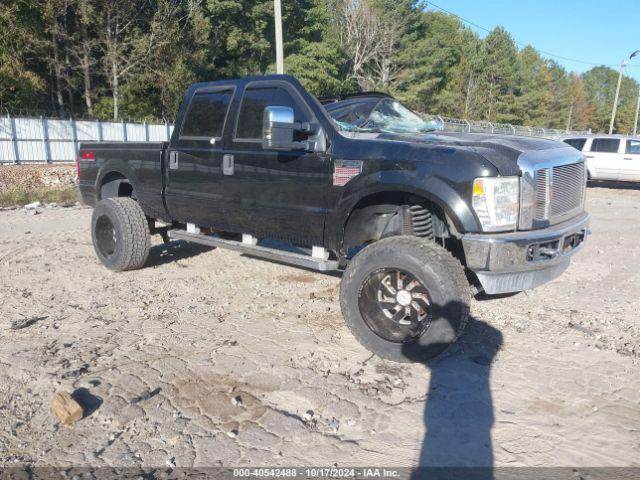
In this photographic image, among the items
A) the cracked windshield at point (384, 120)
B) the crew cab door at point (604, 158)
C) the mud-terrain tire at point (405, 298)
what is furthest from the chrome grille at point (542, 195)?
the crew cab door at point (604, 158)

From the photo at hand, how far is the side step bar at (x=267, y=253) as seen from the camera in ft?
14.4

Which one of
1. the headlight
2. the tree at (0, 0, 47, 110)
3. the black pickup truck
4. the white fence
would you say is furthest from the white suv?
the tree at (0, 0, 47, 110)

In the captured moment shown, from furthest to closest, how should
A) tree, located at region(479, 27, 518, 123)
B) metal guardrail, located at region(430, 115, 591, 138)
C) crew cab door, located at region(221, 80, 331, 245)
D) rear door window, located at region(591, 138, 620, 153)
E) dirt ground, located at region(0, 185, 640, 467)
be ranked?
tree, located at region(479, 27, 518, 123) < rear door window, located at region(591, 138, 620, 153) < metal guardrail, located at region(430, 115, 591, 138) < crew cab door, located at region(221, 80, 331, 245) < dirt ground, located at region(0, 185, 640, 467)

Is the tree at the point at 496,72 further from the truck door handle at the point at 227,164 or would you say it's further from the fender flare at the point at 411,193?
the fender flare at the point at 411,193

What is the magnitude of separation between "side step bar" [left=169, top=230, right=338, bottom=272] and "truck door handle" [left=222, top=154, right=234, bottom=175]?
27.8 inches

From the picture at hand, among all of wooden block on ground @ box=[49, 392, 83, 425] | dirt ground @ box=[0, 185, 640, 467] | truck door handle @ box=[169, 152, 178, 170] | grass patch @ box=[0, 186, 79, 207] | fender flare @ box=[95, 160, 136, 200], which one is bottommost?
grass patch @ box=[0, 186, 79, 207]

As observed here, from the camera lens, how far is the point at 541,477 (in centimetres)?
254

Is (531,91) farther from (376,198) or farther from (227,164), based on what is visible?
(376,198)

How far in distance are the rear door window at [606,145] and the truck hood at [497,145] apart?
596 inches

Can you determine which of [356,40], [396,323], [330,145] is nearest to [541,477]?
[396,323]

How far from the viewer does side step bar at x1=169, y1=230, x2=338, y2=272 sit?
440 centimetres

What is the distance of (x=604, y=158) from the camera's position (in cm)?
1750

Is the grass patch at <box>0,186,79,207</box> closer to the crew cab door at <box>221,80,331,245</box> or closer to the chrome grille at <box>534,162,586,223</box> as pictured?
the crew cab door at <box>221,80,331,245</box>

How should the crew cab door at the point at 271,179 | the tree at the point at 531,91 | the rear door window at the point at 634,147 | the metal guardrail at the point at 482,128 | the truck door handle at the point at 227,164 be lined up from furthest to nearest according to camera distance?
the tree at the point at 531,91 → the rear door window at the point at 634,147 → the metal guardrail at the point at 482,128 → the truck door handle at the point at 227,164 → the crew cab door at the point at 271,179
